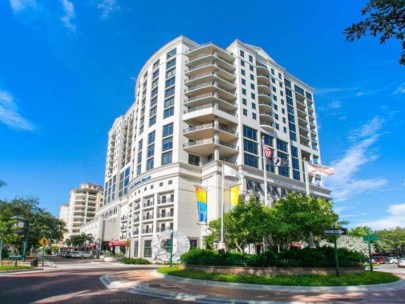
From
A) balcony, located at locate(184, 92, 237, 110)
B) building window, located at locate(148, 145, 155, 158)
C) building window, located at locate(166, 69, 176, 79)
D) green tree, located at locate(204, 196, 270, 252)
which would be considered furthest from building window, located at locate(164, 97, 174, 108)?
green tree, located at locate(204, 196, 270, 252)

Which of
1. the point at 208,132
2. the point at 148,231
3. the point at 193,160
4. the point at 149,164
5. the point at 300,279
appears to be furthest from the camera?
the point at 149,164

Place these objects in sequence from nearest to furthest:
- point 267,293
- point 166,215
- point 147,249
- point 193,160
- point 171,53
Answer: point 267,293 → point 166,215 → point 147,249 → point 193,160 → point 171,53

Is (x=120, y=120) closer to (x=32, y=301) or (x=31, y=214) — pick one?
(x=31, y=214)

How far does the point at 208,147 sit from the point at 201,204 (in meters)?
12.8

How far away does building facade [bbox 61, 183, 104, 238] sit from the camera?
15775cm

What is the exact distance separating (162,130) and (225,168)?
29.2 metres

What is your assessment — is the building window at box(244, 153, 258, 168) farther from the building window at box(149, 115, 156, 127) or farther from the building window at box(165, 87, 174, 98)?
the building window at box(149, 115, 156, 127)

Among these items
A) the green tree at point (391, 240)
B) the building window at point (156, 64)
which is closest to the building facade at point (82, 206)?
the building window at point (156, 64)

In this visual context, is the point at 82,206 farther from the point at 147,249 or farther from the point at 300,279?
the point at 300,279

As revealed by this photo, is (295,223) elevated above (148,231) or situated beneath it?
elevated above

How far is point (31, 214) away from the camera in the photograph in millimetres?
64688

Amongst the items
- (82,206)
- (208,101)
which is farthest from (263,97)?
(82,206)

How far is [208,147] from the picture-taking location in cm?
6119

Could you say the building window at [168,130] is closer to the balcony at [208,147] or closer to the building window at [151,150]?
the building window at [151,150]
